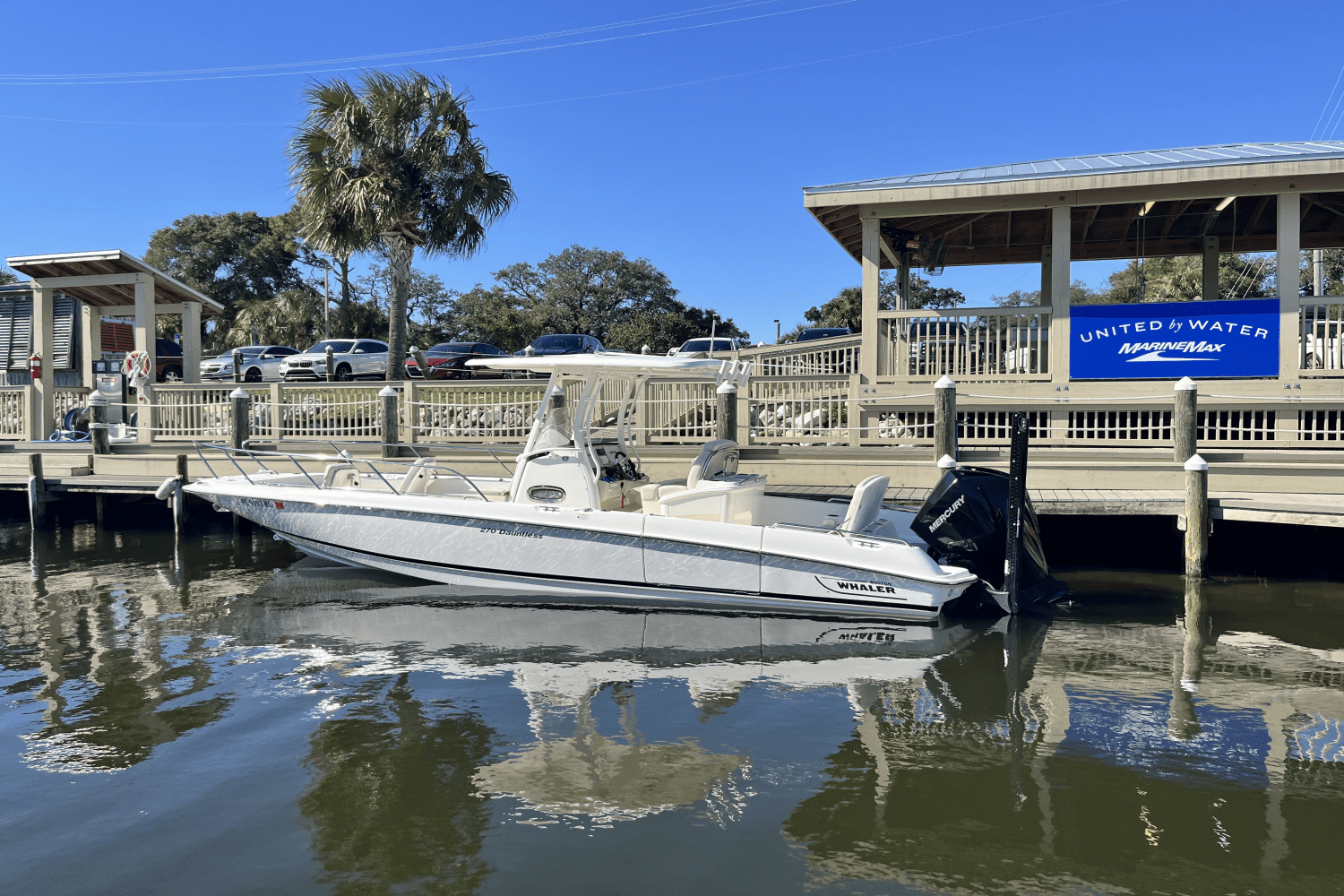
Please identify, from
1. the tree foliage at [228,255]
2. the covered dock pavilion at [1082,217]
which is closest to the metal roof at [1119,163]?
the covered dock pavilion at [1082,217]

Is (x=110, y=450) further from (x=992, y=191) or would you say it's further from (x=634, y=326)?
(x=634, y=326)

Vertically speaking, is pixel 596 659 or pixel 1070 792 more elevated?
pixel 596 659

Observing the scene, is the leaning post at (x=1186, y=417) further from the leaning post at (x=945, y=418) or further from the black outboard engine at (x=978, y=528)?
the black outboard engine at (x=978, y=528)

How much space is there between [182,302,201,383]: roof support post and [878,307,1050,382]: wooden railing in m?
12.9

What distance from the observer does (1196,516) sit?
31.9 ft

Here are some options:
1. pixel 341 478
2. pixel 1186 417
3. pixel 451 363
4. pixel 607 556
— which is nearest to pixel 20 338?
pixel 451 363

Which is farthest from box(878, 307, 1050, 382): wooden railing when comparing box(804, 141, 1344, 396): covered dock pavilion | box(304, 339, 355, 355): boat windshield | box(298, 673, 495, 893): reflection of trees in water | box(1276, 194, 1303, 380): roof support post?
box(304, 339, 355, 355): boat windshield

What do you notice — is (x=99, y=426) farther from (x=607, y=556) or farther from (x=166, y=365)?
(x=166, y=365)

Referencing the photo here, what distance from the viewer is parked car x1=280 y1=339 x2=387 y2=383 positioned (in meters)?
27.0

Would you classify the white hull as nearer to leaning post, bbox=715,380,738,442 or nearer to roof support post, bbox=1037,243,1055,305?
leaning post, bbox=715,380,738,442

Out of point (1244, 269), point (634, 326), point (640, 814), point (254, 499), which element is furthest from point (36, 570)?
point (1244, 269)

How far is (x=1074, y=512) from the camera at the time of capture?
33.4 ft

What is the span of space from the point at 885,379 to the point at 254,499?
Answer: 781cm

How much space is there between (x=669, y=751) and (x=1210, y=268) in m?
13.4
